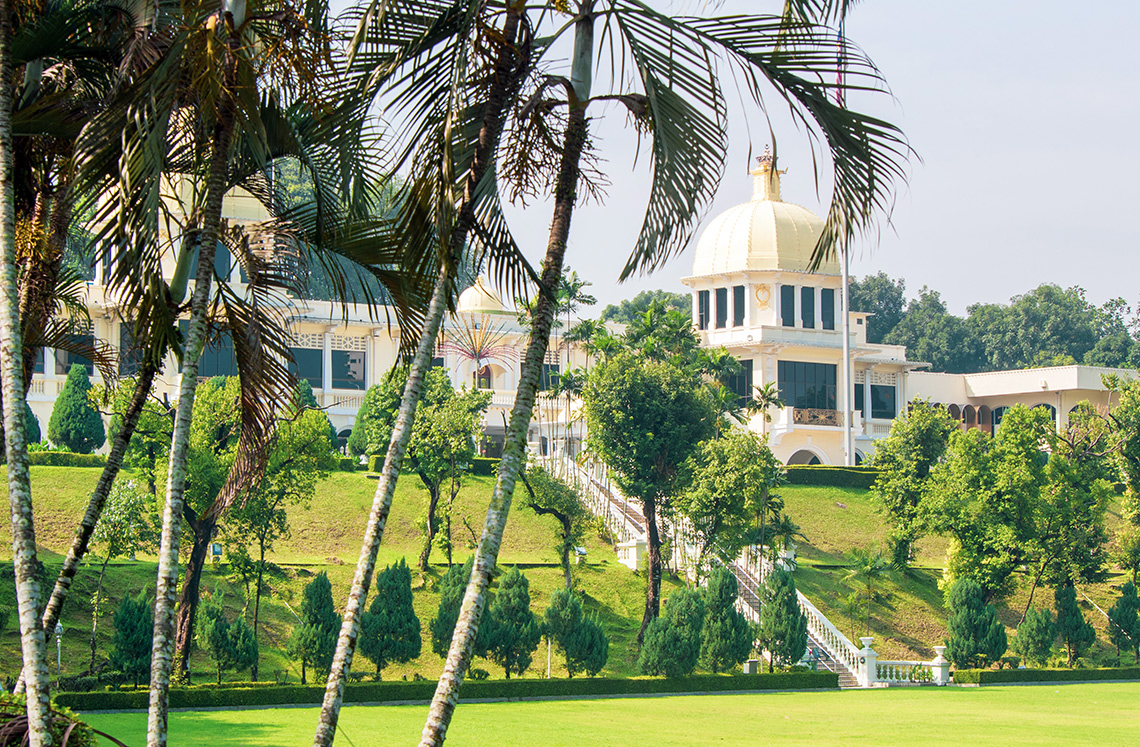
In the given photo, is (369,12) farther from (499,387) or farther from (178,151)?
(499,387)

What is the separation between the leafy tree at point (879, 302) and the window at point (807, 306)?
37.0 metres

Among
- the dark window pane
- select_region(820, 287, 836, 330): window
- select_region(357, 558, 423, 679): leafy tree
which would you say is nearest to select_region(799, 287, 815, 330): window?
select_region(820, 287, 836, 330): window

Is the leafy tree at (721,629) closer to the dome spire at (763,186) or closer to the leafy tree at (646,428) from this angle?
the leafy tree at (646,428)

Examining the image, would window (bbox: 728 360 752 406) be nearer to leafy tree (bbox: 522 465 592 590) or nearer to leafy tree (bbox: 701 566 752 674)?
leafy tree (bbox: 522 465 592 590)

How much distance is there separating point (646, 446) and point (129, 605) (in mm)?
15499

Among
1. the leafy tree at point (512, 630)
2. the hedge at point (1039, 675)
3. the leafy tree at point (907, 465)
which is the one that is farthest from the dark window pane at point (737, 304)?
the leafy tree at point (512, 630)

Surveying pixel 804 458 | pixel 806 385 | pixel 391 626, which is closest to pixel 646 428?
pixel 391 626

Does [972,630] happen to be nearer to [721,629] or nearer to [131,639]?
[721,629]

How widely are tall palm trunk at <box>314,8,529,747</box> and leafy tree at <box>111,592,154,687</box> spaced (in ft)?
60.1

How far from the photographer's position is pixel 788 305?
177 feet

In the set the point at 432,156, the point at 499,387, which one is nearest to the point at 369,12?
the point at 432,156

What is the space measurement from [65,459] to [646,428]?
17.3 metres

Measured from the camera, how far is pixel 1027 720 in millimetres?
23656

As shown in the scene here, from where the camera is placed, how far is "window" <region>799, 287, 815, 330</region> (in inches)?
2134
